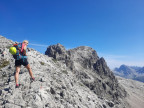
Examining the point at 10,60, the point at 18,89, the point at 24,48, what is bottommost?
the point at 18,89

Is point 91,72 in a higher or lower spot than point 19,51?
lower

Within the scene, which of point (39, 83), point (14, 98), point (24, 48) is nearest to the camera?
point (24, 48)

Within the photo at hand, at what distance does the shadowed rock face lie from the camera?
9905 cm

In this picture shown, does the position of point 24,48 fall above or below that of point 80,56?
below

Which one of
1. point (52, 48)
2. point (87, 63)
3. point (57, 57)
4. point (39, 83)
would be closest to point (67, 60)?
point (57, 57)

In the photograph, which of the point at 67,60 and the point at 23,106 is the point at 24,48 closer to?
the point at 23,106

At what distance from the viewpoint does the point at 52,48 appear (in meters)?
110

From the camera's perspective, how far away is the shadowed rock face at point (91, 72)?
99.1m

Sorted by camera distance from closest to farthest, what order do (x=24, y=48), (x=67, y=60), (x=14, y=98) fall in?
(x=24, y=48) → (x=14, y=98) → (x=67, y=60)

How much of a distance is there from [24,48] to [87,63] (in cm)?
13269

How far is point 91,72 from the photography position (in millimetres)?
131125

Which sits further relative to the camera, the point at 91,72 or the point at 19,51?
the point at 91,72

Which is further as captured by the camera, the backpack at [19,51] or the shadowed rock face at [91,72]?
the shadowed rock face at [91,72]

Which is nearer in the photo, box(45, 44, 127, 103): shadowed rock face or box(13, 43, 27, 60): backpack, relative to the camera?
box(13, 43, 27, 60): backpack
